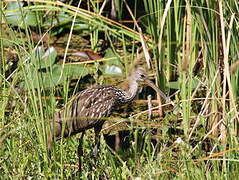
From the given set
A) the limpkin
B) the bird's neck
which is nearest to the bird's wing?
the limpkin

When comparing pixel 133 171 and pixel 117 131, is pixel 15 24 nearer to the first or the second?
pixel 117 131

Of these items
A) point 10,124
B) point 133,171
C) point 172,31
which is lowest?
point 133,171

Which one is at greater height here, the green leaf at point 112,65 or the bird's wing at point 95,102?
the green leaf at point 112,65

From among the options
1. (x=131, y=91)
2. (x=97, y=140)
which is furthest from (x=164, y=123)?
(x=131, y=91)

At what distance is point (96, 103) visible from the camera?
5211 millimetres

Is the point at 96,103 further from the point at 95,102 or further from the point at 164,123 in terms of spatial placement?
the point at 164,123

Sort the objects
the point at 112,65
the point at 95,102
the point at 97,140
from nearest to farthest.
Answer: the point at 97,140 < the point at 95,102 < the point at 112,65

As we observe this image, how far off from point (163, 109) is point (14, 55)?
60.0 inches

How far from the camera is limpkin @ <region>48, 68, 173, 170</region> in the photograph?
15.9ft

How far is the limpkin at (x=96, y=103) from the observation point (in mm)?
4840

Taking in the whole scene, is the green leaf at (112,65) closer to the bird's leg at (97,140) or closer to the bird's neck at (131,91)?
the bird's neck at (131,91)

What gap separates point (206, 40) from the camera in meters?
4.58

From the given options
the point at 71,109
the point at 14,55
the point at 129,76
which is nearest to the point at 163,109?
the point at 129,76

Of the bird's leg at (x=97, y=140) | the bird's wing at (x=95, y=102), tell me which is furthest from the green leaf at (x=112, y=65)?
the bird's leg at (x=97, y=140)
